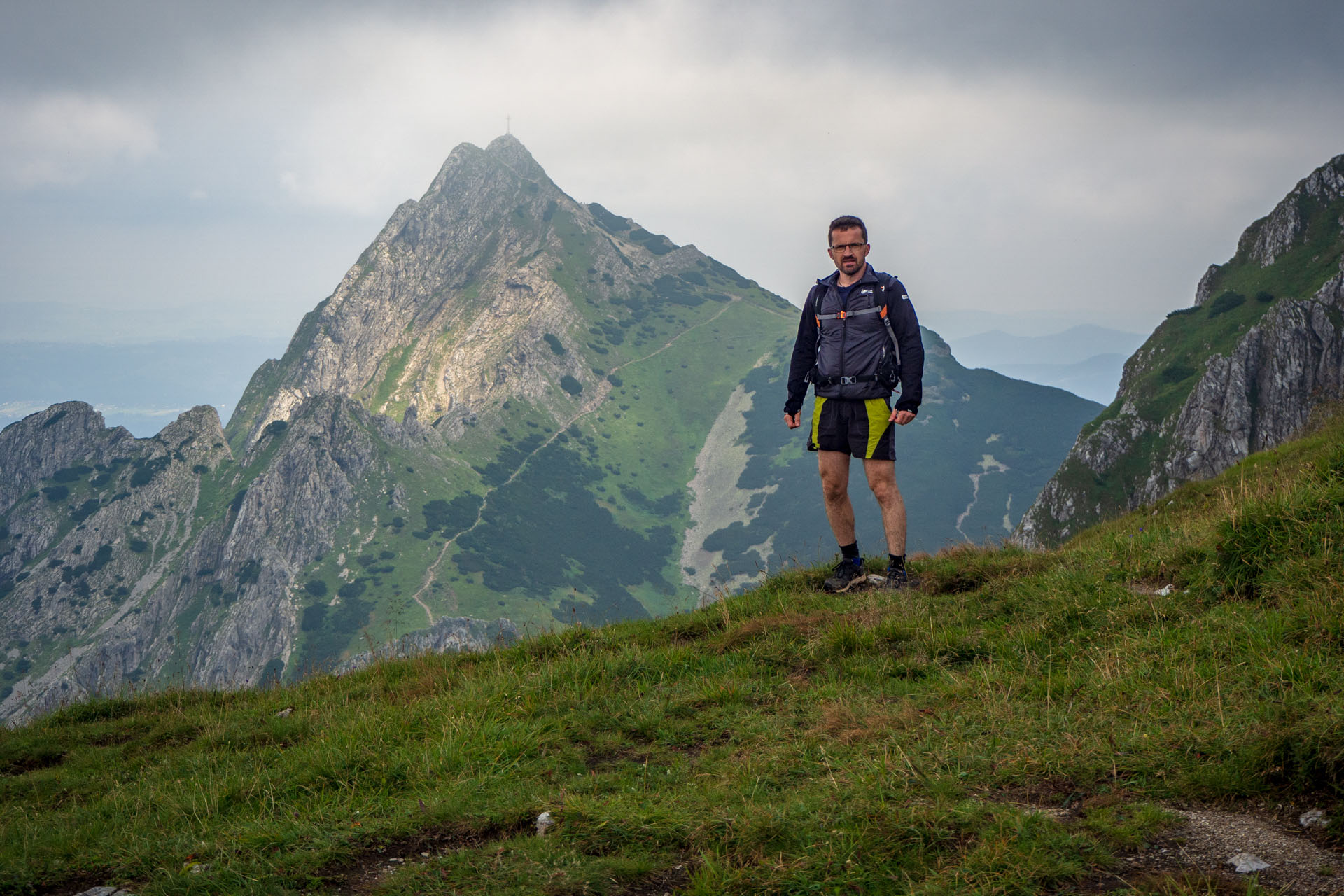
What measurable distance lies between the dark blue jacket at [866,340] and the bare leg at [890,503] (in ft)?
2.54

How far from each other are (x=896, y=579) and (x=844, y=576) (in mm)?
689

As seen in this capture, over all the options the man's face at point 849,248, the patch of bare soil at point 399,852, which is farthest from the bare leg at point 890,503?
the patch of bare soil at point 399,852

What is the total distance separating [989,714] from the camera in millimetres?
5312

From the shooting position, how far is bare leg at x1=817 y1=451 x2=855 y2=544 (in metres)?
9.61

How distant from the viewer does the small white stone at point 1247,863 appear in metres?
3.34

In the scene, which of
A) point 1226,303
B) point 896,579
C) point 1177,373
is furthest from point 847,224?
point 1226,303

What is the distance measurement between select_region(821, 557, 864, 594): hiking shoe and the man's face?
146 inches

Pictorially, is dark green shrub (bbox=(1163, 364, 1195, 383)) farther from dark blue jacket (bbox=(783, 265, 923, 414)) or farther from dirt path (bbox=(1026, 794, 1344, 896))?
dirt path (bbox=(1026, 794, 1344, 896))

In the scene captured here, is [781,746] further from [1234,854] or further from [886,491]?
[886,491]

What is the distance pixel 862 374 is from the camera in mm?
9383

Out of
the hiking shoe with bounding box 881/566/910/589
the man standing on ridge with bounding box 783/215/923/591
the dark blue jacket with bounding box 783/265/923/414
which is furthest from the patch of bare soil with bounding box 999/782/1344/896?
the dark blue jacket with bounding box 783/265/923/414

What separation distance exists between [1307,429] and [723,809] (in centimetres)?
2553

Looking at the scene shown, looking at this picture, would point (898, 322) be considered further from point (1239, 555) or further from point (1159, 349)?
point (1159, 349)

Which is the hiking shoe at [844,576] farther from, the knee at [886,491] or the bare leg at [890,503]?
the knee at [886,491]
